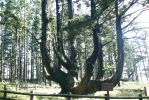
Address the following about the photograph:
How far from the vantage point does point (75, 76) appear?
933 inches

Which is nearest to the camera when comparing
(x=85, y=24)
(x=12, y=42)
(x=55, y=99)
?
(x=55, y=99)

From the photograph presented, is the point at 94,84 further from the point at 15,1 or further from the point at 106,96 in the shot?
the point at 15,1

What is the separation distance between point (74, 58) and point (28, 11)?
2324 cm

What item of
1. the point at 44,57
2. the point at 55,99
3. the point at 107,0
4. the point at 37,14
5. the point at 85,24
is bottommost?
the point at 55,99

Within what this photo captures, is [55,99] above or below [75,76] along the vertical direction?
below

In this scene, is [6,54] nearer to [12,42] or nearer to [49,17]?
[12,42]

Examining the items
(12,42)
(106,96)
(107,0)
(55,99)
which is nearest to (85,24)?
(107,0)

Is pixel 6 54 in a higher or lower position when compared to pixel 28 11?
lower

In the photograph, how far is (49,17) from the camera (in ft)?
77.7

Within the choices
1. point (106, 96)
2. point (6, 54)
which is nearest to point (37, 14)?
point (6, 54)

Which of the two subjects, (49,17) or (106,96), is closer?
(106,96)

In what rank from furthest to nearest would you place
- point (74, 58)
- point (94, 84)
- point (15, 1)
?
point (15, 1) → point (74, 58) → point (94, 84)

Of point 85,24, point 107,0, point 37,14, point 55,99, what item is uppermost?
point 37,14

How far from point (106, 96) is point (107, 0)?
27.9ft
